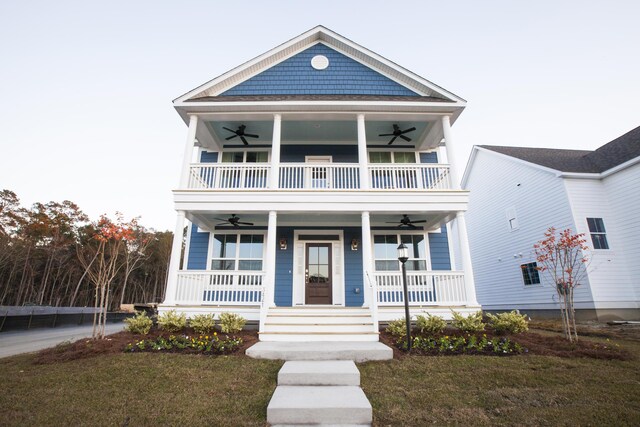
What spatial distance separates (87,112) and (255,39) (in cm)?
963

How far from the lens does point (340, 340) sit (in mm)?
6039

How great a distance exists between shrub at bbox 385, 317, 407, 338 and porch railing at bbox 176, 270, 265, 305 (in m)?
3.53

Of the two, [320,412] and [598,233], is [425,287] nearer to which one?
[320,412]

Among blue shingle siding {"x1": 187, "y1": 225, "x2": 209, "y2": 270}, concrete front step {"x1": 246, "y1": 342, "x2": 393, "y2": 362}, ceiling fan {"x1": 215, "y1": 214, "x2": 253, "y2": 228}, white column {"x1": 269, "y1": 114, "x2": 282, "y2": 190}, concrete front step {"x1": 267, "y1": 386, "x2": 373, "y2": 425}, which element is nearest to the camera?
concrete front step {"x1": 267, "y1": 386, "x2": 373, "y2": 425}

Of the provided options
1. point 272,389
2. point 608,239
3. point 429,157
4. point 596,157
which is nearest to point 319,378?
point 272,389

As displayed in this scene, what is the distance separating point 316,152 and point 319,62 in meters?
3.21

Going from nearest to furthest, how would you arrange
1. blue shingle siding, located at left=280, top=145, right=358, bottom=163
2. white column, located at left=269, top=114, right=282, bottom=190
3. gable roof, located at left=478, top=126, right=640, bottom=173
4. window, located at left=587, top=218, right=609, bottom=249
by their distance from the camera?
white column, located at left=269, top=114, right=282, bottom=190 < blue shingle siding, located at left=280, top=145, right=358, bottom=163 < window, located at left=587, top=218, right=609, bottom=249 < gable roof, located at left=478, top=126, right=640, bottom=173

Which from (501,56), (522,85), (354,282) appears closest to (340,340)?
(354,282)

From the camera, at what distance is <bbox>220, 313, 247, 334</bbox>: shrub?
6.25 meters

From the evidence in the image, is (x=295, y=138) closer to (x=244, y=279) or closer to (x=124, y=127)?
(x=244, y=279)

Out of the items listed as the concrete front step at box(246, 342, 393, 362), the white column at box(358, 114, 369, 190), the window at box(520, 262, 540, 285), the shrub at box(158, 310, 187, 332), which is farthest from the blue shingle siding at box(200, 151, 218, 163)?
the window at box(520, 262, 540, 285)

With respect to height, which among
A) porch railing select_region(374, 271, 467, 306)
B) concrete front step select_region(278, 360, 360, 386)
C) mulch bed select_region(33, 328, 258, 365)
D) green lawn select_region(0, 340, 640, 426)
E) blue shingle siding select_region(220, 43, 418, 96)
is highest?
blue shingle siding select_region(220, 43, 418, 96)

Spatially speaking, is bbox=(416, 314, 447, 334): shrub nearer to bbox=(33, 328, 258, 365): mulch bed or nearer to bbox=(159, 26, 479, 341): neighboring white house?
bbox=(159, 26, 479, 341): neighboring white house

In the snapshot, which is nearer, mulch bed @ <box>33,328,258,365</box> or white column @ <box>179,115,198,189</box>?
mulch bed @ <box>33,328,258,365</box>
